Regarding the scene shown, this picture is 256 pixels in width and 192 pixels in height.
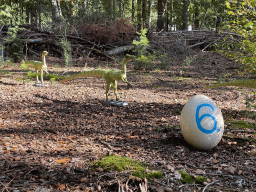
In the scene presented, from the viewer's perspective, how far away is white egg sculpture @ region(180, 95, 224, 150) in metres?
3.22

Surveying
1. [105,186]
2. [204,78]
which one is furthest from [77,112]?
[204,78]

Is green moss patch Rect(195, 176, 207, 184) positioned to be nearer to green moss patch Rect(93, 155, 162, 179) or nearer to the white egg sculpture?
green moss patch Rect(93, 155, 162, 179)

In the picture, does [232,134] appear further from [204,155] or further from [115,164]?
[115,164]

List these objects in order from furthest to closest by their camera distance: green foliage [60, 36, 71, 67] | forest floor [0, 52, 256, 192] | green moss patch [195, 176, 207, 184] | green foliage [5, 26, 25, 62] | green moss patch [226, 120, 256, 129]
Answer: green foliage [5, 26, 25, 62] → green foliage [60, 36, 71, 67] → green moss patch [226, 120, 256, 129] → green moss patch [195, 176, 207, 184] → forest floor [0, 52, 256, 192]

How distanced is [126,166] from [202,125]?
131 centimetres

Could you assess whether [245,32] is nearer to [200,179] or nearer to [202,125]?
[202,125]

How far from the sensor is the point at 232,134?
3842mm

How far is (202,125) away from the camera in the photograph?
10.6 ft

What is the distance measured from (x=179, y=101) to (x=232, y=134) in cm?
241

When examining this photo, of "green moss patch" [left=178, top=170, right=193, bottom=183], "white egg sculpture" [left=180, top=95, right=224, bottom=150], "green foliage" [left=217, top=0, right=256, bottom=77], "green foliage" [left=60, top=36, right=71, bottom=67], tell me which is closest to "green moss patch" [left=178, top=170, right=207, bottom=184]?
"green moss patch" [left=178, top=170, right=193, bottom=183]

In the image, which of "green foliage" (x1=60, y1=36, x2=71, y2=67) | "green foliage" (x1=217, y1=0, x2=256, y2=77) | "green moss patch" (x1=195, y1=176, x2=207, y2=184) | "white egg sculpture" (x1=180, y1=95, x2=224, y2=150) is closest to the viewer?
"green moss patch" (x1=195, y1=176, x2=207, y2=184)


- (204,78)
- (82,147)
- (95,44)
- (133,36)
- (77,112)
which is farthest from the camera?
(133,36)

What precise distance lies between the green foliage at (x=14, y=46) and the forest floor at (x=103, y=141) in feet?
15.2

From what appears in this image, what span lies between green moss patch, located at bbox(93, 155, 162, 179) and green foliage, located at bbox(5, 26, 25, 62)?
9929mm
